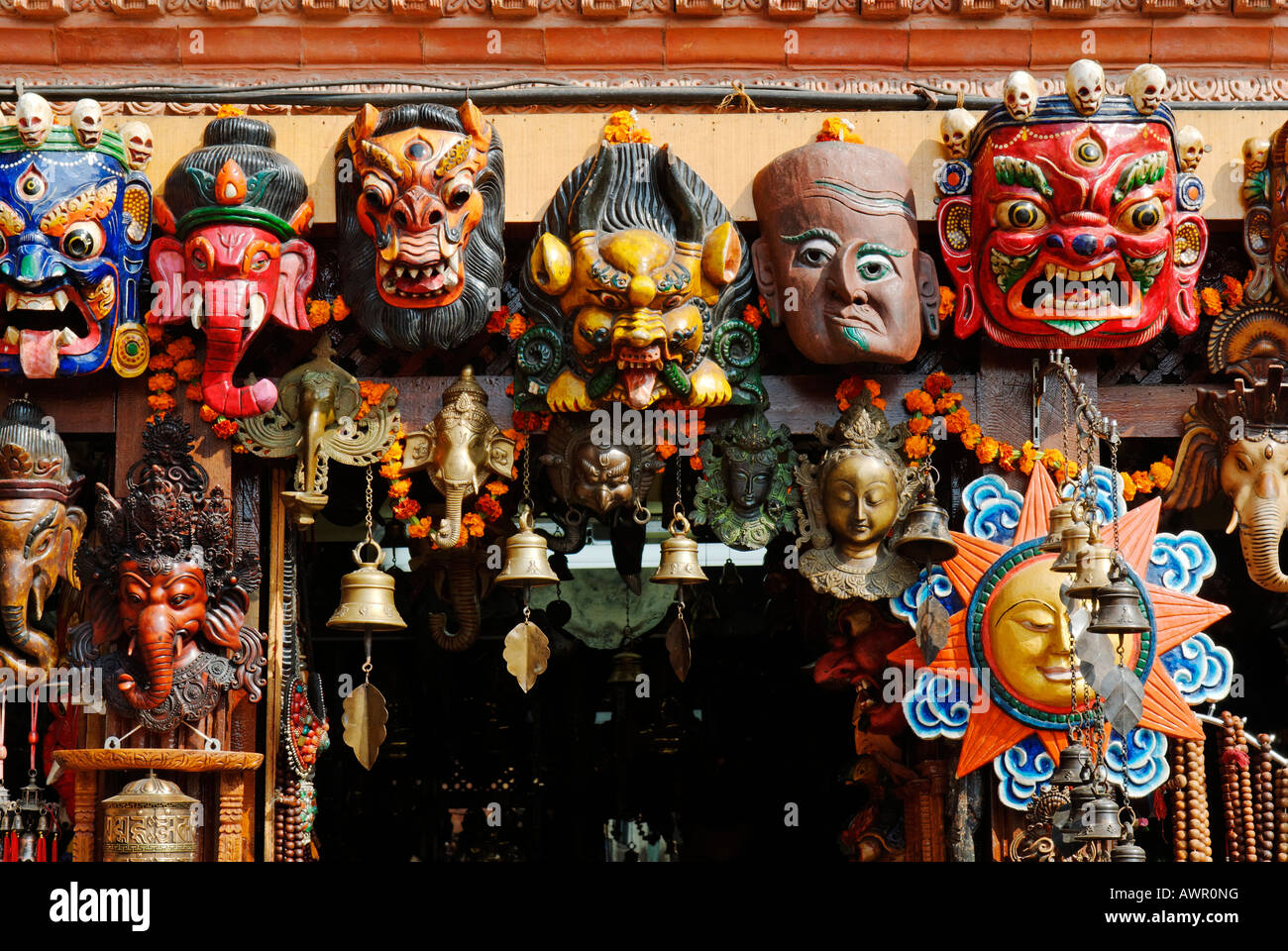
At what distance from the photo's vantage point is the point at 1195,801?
7.61 meters

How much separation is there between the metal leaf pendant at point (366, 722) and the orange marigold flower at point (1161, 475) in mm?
3321

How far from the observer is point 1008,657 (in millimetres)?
7426

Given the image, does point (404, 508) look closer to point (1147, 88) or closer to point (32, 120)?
point (32, 120)

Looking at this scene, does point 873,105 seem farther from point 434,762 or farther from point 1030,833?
point 434,762

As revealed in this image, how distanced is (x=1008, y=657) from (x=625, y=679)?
9.50 ft

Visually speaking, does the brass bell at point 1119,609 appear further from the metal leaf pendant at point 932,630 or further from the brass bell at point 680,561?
the brass bell at point 680,561

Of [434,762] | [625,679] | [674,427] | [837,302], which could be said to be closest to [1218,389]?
[837,302]

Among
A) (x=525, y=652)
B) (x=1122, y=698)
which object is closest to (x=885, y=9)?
(x=525, y=652)

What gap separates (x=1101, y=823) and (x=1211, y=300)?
236 centimetres

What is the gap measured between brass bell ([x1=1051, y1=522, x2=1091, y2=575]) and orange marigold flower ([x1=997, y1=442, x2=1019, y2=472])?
2.79ft

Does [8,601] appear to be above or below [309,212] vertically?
below

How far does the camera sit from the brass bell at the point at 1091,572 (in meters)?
6.60

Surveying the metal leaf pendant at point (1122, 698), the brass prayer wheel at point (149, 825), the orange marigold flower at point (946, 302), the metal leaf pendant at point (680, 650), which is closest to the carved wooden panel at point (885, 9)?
the orange marigold flower at point (946, 302)

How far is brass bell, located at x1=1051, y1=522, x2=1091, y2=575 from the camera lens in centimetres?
670
